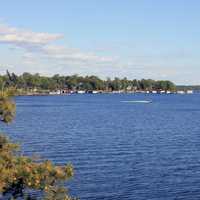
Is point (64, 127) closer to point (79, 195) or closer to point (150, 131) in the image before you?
point (150, 131)

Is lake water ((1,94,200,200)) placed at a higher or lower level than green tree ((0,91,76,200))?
lower

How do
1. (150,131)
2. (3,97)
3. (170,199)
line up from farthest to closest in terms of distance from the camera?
(150,131)
(170,199)
(3,97)

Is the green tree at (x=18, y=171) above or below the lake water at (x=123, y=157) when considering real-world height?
above

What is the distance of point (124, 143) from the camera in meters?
85.4

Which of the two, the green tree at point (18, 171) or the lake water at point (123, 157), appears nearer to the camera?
the green tree at point (18, 171)

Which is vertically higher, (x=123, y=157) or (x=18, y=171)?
(x=18, y=171)

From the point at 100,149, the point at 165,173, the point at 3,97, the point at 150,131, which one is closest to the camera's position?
the point at 3,97

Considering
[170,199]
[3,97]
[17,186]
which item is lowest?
[170,199]

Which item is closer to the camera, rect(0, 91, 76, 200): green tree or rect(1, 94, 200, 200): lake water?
rect(0, 91, 76, 200): green tree

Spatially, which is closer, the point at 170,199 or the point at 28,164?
the point at 28,164

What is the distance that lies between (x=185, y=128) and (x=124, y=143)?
3682cm

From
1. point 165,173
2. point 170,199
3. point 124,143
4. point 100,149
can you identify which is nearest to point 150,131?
point 124,143

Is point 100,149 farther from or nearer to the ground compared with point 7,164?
nearer to the ground

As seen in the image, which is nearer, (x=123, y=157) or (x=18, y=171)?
(x=18, y=171)
